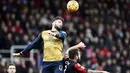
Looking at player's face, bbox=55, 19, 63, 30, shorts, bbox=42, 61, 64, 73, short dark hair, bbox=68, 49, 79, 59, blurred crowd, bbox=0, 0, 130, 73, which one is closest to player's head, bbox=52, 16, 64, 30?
player's face, bbox=55, 19, 63, 30

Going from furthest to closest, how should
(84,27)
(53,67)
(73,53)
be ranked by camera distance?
(84,27) → (53,67) → (73,53)

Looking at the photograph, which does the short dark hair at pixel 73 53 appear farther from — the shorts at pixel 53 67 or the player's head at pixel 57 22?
the player's head at pixel 57 22

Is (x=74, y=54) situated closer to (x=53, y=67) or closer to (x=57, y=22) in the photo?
(x=53, y=67)

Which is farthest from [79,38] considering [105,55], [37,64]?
[37,64]

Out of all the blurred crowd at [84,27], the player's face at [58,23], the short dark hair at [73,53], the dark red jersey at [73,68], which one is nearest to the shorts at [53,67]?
the dark red jersey at [73,68]

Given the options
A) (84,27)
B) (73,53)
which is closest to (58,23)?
(73,53)

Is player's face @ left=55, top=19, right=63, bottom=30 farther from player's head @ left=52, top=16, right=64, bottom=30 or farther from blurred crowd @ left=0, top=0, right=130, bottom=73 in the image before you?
blurred crowd @ left=0, top=0, right=130, bottom=73

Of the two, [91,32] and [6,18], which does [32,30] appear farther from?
[91,32]

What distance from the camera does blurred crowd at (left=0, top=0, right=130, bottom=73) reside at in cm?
2494

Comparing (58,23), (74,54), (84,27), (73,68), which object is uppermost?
(58,23)

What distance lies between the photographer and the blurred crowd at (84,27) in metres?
24.9

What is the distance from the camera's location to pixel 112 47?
86.2 feet

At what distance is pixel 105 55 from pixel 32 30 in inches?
137

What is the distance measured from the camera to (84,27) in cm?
2720
